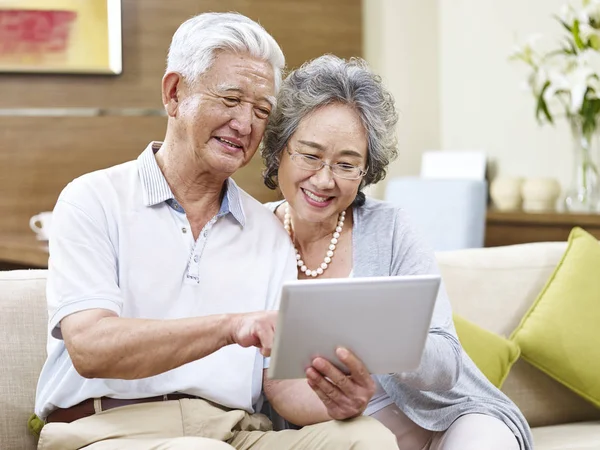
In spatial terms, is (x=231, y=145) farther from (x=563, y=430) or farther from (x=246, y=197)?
(x=563, y=430)

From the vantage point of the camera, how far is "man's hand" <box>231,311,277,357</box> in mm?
1545

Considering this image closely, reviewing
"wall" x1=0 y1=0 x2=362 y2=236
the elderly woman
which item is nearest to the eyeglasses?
the elderly woman

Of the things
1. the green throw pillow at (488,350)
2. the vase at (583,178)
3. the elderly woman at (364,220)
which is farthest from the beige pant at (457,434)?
the vase at (583,178)

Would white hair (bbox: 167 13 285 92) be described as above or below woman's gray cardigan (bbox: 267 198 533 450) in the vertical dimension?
above

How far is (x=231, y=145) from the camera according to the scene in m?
1.87

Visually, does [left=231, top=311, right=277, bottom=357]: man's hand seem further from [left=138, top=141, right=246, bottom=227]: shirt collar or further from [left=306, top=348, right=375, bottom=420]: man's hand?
[left=138, top=141, right=246, bottom=227]: shirt collar

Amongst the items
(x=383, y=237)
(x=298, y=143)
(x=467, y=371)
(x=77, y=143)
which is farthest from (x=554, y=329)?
(x=77, y=143)

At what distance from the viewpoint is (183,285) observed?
1.81 meters

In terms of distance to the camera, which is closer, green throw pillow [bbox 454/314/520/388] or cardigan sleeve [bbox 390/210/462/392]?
cardigan sleeve [bbox 390/210/462/392]

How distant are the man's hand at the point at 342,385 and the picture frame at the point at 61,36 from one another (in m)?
2.78

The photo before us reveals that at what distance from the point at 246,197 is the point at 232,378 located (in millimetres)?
423

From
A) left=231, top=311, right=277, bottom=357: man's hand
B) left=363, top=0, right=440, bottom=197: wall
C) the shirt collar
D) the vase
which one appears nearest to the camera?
left=231, top=311, right=277, bottom=357: man's hand

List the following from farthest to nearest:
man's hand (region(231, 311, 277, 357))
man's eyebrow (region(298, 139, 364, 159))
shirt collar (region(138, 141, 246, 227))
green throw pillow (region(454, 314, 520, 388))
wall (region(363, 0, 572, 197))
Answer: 1. wall (region(363, 0, 572, 197))
2. green throw pillow (region(454, 314, 520, 388))
3. man's eyebrow (region(298, 139, 364, 159))
4. shirt collar (region(138, 141, 246, 227))
5. man's hand (region(231, 311, 277, 357))

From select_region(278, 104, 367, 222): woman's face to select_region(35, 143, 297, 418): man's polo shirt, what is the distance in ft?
0.45
